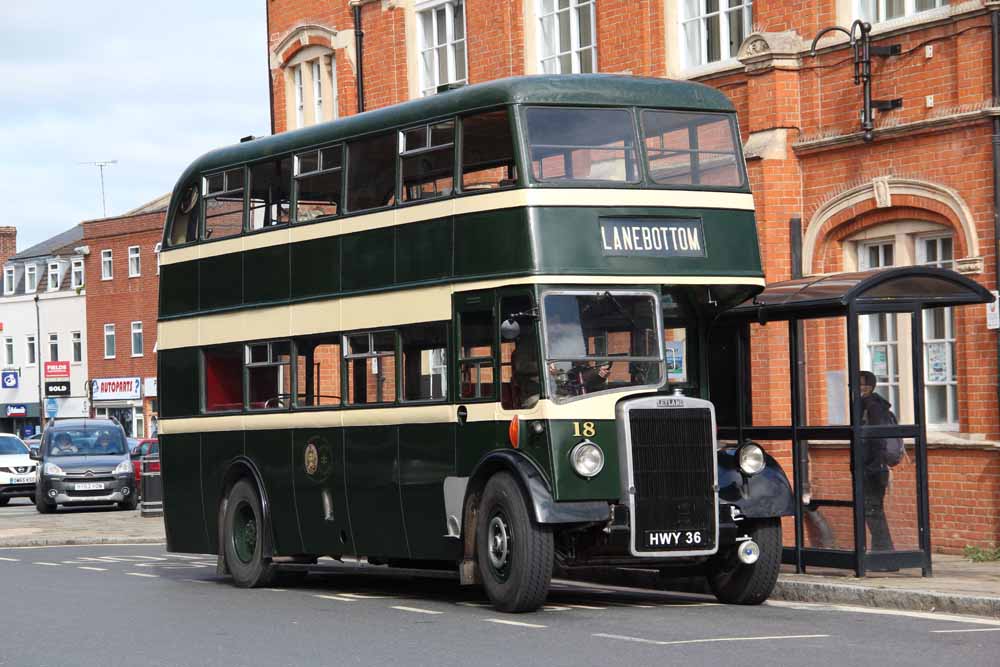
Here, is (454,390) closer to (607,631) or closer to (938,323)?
(607,631)

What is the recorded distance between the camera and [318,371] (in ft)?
52.9

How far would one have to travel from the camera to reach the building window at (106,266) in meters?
72.4

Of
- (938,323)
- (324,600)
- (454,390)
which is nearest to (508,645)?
(454,390)

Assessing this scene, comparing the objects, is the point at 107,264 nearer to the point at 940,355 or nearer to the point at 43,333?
the point at 43,333

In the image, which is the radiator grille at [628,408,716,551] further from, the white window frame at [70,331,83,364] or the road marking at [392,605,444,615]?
the white window frame at [70,331,83,364]

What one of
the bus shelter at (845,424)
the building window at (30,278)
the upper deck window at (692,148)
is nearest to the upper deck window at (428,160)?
the upper deck window at (692,148)

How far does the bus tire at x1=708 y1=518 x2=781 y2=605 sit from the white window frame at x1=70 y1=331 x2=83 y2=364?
210 feet

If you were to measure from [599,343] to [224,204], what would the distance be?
5.60 meters

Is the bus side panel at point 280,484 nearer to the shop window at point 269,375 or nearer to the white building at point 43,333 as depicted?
the shop window at point 269,375

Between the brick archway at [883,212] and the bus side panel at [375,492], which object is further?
the brick archway at [883,212]

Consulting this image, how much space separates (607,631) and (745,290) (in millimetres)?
3485

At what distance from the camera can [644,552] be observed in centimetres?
1301

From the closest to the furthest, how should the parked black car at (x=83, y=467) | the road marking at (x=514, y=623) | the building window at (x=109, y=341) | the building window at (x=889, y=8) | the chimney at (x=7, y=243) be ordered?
1. the road marking at (x=514, y=623)
2. the building window at (x=889, y=8)
3. the parked black car at (x=83, y=467)
4. the building window at (x=109, y=341)
5. the chimney at (x=7, y=243)

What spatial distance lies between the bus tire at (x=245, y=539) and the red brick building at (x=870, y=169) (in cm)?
519
